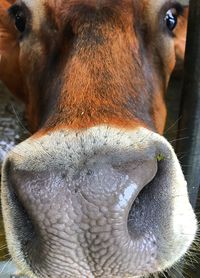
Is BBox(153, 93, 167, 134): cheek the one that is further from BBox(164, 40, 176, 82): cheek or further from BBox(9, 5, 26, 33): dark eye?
BBox(9, 5, 26, 33): dark eye

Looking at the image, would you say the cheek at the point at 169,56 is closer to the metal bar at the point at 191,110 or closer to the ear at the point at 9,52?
the metal bar at the point at 191,110

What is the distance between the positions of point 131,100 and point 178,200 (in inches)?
15.3

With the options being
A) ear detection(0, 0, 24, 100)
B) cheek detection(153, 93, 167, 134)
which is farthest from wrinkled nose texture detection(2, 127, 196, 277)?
ear detection(0, 0, 24, 100)

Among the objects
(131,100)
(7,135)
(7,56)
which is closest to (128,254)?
(131,100)

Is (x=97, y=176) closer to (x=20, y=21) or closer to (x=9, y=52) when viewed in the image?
(x=20, y=21)

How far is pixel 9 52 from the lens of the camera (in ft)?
11.1

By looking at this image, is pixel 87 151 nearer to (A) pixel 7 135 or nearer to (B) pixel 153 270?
(B) pixel 153 270

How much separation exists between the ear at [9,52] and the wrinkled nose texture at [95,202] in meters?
1.55

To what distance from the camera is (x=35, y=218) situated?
5.64 ft

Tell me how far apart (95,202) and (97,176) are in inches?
2.8

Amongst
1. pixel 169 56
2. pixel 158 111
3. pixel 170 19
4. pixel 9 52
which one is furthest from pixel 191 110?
pixel 9 52

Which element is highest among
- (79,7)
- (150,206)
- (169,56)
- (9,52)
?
(79,7)

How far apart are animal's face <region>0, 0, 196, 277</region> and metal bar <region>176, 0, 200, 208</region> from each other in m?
Answer: 0.27

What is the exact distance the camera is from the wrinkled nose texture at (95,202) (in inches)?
66.2
